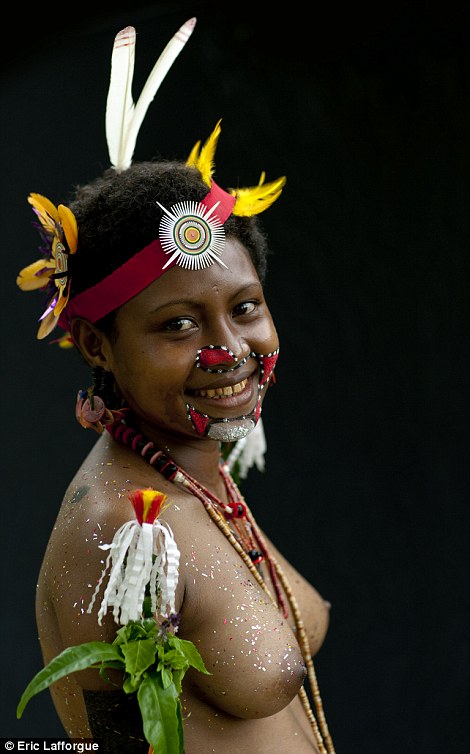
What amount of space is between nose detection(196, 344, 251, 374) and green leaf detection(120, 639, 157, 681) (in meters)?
0.49

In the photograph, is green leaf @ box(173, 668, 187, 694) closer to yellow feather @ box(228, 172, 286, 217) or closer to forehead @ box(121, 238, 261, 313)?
forehead @ box(121, 238, 261, 313)

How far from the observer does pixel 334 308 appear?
338 cm

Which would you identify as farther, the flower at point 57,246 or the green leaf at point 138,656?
the flower at point 57,246

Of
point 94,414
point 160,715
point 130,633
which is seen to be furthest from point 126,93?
point 160,715

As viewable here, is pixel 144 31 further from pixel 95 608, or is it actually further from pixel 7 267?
pixel 95 608

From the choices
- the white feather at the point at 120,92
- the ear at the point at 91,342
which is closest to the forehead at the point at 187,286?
the ear at the point at 91,342

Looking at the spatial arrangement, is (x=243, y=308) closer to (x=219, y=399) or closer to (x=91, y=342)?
(x=219, y=399)

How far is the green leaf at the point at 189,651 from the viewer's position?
1630mm

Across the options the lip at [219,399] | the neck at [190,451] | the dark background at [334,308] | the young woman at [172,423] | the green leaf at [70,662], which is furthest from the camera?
the dark background at [334,308]

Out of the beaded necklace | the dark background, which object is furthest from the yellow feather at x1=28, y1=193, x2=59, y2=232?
the dark background

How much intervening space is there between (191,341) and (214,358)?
0.05 metres

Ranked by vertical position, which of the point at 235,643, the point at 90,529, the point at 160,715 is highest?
the point at 90,529

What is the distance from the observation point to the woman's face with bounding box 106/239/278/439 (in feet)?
5.89

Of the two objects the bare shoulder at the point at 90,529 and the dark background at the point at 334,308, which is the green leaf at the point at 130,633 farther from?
the dark background at the point at 334,308
